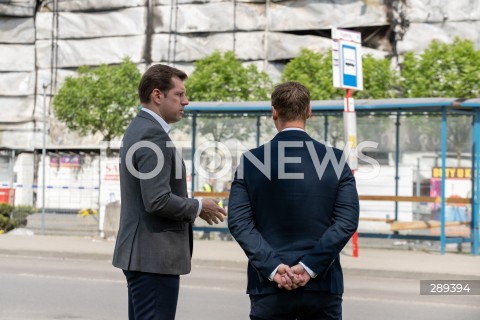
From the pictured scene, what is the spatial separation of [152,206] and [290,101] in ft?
3.00

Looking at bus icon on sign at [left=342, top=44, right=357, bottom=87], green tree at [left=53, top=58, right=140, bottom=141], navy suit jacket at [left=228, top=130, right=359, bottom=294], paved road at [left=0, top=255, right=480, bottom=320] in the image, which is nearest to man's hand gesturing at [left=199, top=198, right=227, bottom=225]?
navy suit jacket at [left=228, top=130, right=359, bottom=294]

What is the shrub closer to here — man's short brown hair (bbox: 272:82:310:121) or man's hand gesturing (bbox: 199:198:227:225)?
man's hand gesturing (bbox: 199:198:227:225)

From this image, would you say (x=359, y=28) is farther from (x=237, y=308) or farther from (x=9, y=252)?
(x=237, y=308)

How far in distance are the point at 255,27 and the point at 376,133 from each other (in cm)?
2440

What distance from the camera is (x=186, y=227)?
17.5 ft

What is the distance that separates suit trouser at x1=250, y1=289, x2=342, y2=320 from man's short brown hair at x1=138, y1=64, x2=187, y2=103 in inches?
51.2

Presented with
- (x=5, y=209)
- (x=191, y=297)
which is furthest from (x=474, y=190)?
(x=5, y=209)

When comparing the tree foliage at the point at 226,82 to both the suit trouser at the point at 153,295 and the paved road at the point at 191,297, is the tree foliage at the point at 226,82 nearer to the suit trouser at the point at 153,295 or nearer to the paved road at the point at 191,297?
the paved road at the point at 191,297

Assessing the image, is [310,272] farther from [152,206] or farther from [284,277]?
[152,206]

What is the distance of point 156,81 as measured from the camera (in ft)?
17.3

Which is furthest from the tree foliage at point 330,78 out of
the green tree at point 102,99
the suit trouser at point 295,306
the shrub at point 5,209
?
the suit trouser at point 295,306

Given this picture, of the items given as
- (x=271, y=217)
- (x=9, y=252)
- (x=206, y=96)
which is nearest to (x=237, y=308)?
(x=271, y=217)

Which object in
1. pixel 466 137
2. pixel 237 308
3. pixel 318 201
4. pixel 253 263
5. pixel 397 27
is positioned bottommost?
pixel 237 308

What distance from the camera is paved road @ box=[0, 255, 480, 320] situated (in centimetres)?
1015
